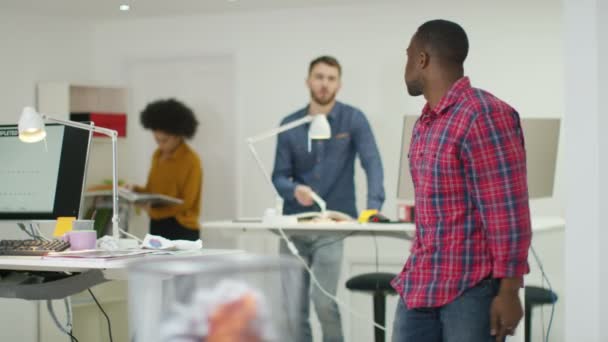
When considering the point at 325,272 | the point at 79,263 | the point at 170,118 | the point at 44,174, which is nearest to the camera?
the point at 79,263

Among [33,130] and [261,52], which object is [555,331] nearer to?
[261,52]

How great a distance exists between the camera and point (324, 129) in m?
4.55

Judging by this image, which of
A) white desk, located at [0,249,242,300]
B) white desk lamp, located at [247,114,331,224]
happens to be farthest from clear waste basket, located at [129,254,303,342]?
white desk lamp, located at [247,114,331,224]

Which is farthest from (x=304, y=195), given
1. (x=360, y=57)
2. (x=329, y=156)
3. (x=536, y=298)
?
(x=360, y=57)

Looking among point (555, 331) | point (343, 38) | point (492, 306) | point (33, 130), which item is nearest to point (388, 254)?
point (555, 331)

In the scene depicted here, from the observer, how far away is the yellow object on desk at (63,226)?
3.21 metres

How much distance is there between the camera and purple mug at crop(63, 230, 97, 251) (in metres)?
3.03

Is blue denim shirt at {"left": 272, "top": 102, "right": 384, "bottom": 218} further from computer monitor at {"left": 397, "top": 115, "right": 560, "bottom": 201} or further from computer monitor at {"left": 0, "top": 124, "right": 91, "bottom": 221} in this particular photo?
computer monitor at {"left": 0, "top": 124, "right": 91, "bottom": 221}

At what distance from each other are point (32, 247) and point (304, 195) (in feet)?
5.90

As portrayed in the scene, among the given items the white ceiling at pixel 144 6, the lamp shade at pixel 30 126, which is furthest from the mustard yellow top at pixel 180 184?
the lamp shade at pixel 30 126

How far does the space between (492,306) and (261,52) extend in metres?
4.57

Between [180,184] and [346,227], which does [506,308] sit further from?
[180,184]

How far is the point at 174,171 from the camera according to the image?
19.4ft

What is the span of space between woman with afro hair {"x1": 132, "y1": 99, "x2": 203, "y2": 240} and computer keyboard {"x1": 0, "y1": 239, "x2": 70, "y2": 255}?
8.61ft
